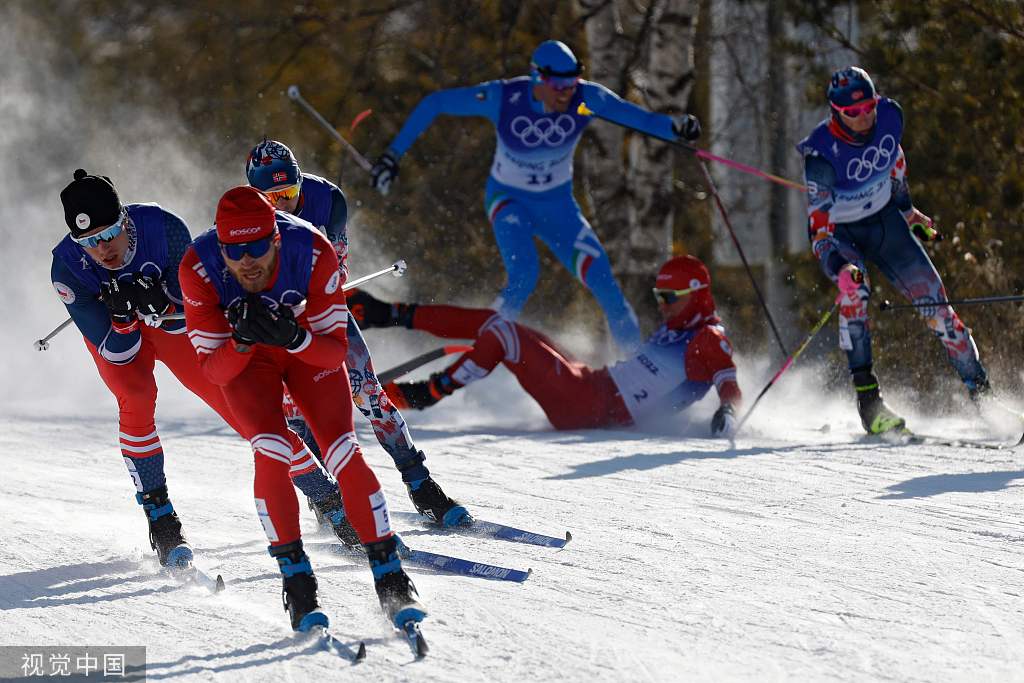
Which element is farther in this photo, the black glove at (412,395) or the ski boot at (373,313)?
the ski boot at (373,313)

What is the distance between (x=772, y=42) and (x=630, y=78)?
1241 millimetres

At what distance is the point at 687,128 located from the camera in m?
8.66

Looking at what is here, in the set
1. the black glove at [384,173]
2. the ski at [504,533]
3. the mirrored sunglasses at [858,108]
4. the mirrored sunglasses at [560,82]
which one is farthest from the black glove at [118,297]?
the mirrored sunglasses at [858,108]

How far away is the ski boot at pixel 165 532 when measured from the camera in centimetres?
525

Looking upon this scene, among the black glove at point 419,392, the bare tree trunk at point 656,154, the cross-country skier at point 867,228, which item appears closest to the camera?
the cross-country skier at point 867,228

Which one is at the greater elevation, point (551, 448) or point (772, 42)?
point (772, 42)

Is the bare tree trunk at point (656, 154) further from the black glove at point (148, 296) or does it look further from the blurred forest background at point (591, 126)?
the black glove at point (148, 296)

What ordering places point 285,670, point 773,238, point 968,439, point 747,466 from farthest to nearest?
point 773,238, point 968,439, point 747,466, point 285,670

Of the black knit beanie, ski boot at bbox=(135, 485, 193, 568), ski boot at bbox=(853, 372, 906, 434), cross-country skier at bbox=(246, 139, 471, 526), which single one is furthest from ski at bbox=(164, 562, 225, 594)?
ski boot at bbox=(853, 372, 906, 434)

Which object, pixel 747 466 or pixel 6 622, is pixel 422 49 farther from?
pixel 6 622

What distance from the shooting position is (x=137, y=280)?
529 centimetres

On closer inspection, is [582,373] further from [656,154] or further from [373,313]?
[656,154]

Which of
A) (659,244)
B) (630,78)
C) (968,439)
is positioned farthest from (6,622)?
(630,78)

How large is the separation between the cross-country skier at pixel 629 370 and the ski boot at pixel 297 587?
403 cm
